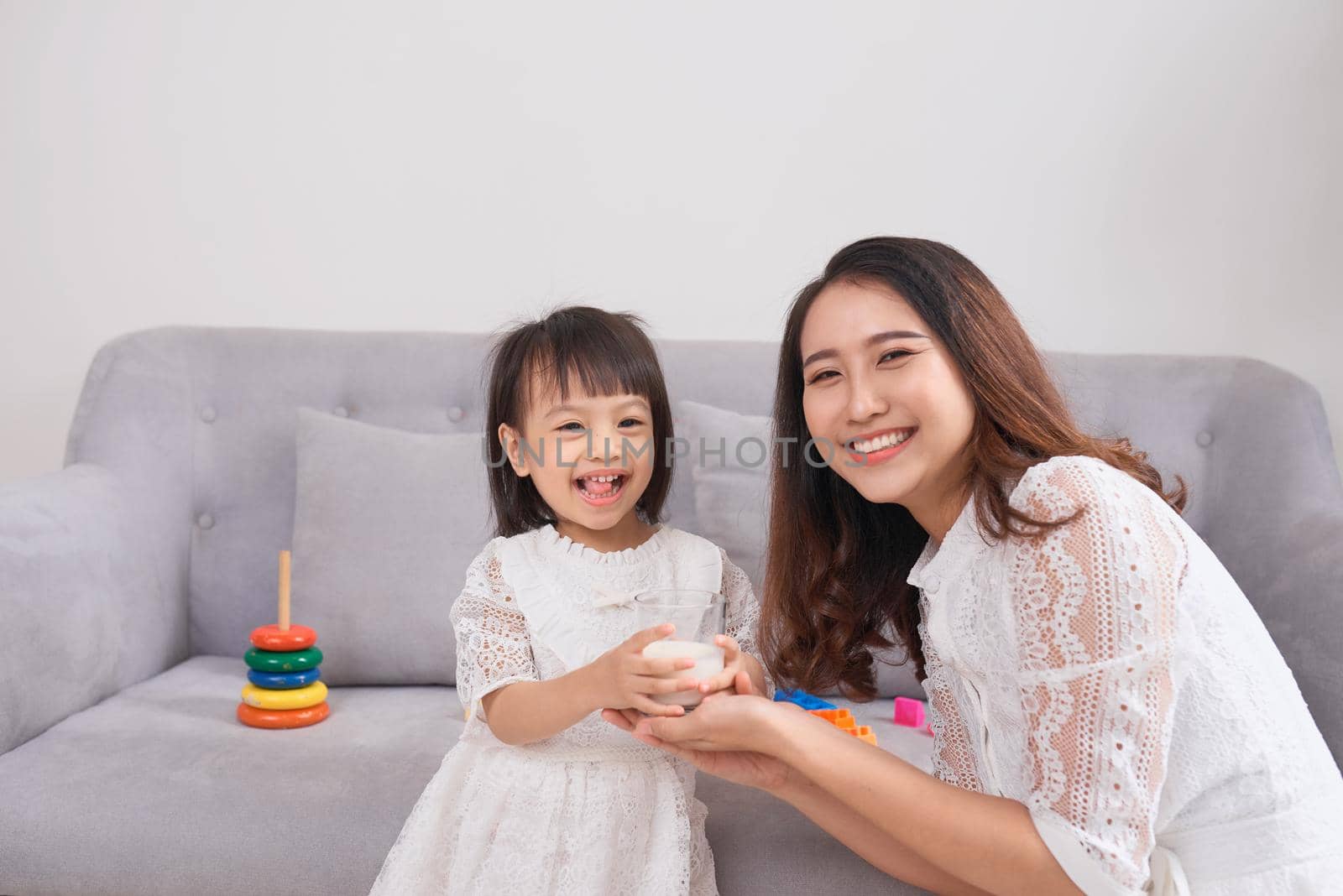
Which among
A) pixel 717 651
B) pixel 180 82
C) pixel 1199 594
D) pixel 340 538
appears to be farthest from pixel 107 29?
pixel 1199 594

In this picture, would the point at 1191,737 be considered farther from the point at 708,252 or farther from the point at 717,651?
the point at 708,252

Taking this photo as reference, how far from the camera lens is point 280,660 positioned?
5.50 ft

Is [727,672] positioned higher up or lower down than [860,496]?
lower down

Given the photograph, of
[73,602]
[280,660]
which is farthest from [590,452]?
[73,602]

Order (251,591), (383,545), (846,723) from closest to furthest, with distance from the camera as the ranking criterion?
(846,723), (383,545), (251,591)

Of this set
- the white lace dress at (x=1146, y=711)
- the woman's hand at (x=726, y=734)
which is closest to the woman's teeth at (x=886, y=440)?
the white lace dress at (x=1146, y=711)

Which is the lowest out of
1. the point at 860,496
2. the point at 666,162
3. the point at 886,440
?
the point at 860,496

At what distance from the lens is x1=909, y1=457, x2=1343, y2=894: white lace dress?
96 cm

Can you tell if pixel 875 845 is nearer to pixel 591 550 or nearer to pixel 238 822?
pixel 591 550

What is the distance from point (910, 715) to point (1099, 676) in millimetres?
819

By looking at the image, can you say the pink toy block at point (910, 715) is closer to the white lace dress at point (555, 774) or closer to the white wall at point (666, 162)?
the white lace dress at point (555, 774)

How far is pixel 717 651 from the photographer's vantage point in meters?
1.14

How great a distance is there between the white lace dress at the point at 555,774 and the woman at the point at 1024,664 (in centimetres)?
16

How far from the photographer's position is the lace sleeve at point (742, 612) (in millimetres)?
1418
